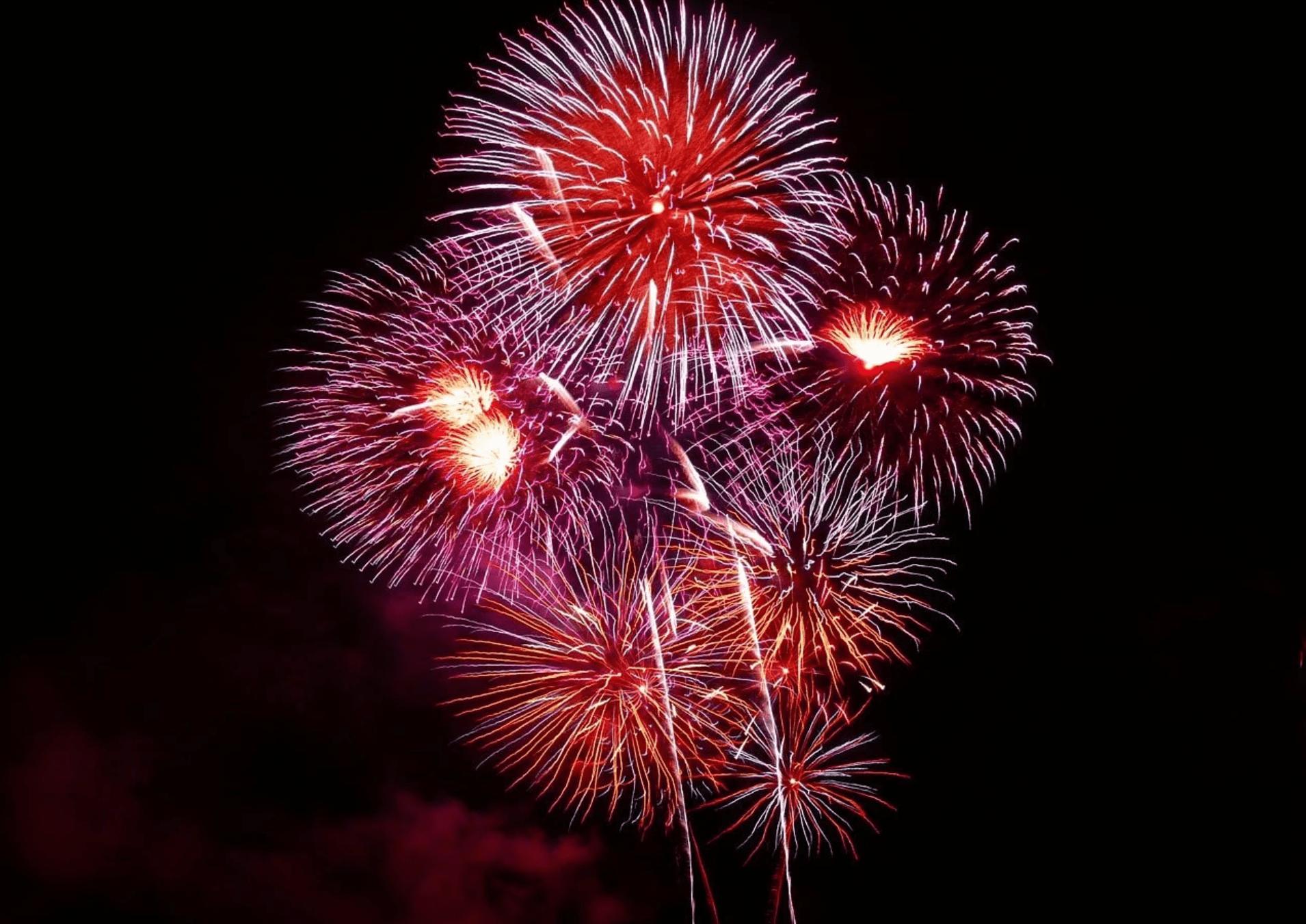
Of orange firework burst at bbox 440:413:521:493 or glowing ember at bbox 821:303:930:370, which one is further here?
orange firework burst at bbox 440:413:521:493

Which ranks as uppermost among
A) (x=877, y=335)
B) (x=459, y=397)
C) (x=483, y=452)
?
(x=877, y=335)

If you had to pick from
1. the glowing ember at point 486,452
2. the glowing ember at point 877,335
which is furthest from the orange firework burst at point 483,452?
→ the glowing ember at point 877,335

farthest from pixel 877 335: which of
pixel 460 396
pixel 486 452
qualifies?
pixel 460 396

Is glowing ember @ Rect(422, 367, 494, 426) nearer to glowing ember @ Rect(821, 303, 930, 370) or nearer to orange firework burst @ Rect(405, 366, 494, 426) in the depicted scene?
orange firework burst @ Rect(405, 366, 494, 426)

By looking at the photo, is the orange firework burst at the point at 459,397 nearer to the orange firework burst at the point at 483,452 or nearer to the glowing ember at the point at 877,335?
the orange firework burst at the point at 483,452

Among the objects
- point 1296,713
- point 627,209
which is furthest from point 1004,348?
point 1296,713

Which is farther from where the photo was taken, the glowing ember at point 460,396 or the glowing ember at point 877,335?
the glowing ember at point 460,396

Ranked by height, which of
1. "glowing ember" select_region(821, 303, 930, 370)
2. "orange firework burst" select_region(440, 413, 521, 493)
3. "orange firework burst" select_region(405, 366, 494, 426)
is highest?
"glowing ember" select_region(821, 303, 930, 370)

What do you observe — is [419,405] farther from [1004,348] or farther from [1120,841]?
[1120,841]

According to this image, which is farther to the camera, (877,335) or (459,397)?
(459,397)

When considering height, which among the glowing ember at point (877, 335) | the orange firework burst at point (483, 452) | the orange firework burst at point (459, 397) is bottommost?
the orange firework burst at point (483, 452)

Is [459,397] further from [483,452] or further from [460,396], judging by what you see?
[483,452]

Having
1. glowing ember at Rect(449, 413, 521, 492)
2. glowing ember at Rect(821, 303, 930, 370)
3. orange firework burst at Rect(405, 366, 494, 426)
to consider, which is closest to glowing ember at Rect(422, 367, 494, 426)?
orange firework burst at Rect(405, 366, 494, 426)
